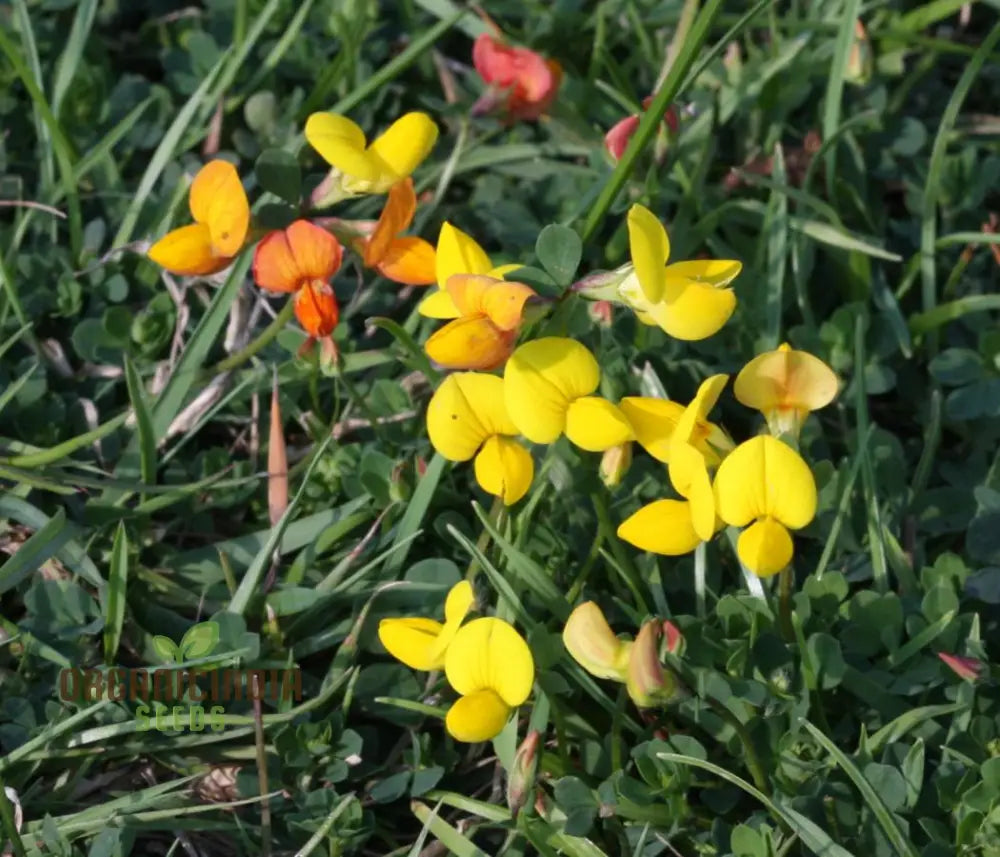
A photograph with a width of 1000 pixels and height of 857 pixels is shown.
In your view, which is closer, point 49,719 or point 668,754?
point 668,754

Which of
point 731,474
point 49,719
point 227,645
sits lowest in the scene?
point 49,719

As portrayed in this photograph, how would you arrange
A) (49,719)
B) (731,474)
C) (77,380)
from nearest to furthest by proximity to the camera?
1. (731,474)
2. (49,719)
3. (77,380)

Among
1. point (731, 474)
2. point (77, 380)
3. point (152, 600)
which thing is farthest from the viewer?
point (77, 380)

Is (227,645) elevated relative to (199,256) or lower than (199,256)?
lower

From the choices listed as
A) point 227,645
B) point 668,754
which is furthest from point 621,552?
point 227,645

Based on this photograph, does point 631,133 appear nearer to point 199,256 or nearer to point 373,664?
point 199,256

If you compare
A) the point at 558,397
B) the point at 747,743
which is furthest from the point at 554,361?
the point at 747,743
